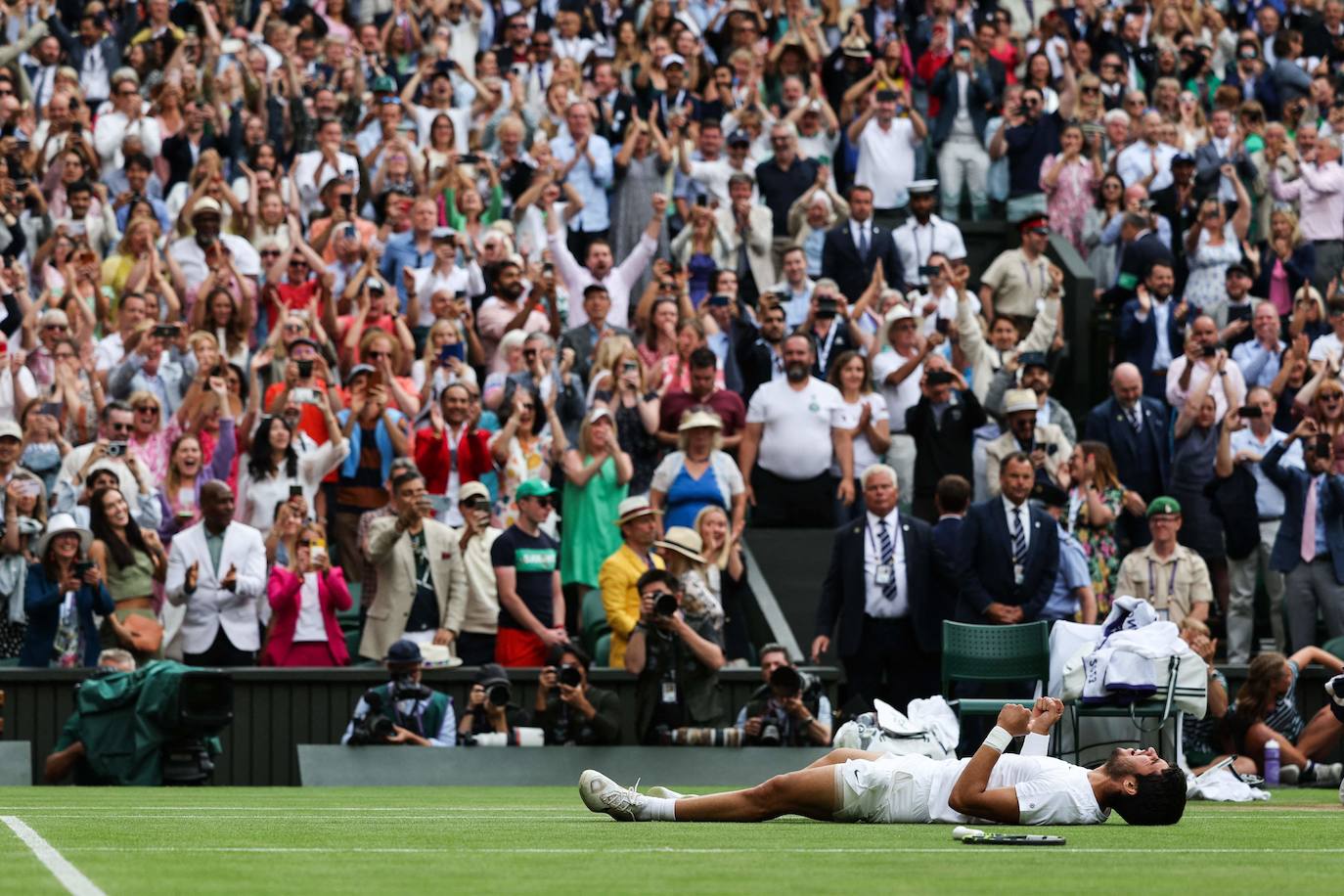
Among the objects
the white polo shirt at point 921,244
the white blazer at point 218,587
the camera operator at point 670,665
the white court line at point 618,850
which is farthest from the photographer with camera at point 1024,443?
the white court line at point 618,850

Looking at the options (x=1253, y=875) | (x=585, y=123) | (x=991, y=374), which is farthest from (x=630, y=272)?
(x=1253, y=875)

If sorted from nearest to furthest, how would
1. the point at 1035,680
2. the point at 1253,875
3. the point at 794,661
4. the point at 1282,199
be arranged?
1. the point at 1253,875
2. the point at 1035,680
3. the point at 794,661
4. the point at 1282,199

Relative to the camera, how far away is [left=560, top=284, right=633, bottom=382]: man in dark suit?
19.5m

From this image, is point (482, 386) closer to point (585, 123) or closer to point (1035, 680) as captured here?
point (585, 123)

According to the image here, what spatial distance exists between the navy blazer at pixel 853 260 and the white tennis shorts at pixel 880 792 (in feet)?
35.6

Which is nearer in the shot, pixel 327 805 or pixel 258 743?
pixel 327 805

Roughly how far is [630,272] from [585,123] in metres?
1.64

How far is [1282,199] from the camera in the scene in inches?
909

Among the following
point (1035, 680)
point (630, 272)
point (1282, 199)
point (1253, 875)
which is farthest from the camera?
point (1282, 199)

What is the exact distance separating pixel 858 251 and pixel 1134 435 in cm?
312

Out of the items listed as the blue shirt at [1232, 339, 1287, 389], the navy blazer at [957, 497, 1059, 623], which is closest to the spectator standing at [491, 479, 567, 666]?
the navy blazer at [957, 497, 1059, 623]

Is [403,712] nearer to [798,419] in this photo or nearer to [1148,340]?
[798,419]

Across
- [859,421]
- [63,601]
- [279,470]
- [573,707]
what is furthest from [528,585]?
[859,421]

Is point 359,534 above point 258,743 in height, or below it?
above
